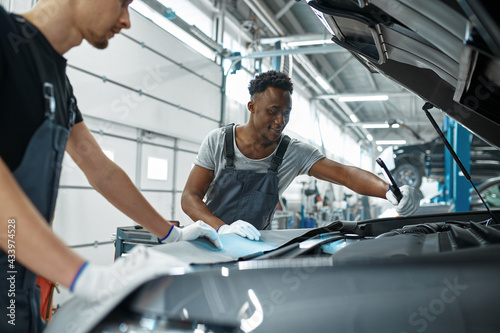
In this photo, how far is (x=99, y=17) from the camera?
942 mm

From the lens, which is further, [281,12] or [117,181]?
[281,12]

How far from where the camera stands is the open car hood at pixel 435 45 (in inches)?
35.8

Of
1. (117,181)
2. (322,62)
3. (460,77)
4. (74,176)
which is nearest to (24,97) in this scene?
(117,181)

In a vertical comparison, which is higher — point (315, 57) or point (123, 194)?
point (315, 57)

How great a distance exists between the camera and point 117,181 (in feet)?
4.42

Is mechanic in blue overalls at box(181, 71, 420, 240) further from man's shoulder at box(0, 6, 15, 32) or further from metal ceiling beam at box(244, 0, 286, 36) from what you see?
metal ceiling beam at box(244, 0, 286, 36)

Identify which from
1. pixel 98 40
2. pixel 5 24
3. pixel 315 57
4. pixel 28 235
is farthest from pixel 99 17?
pixel 315 57

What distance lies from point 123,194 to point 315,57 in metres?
9.60

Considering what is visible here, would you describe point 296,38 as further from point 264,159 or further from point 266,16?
point 264,159

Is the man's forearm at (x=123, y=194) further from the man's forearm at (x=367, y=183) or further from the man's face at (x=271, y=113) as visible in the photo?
the man's forearm at (x=367, y=183)

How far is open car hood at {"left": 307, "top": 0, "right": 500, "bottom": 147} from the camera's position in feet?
2.98

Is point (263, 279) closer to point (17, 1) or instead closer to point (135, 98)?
point (17, 1)

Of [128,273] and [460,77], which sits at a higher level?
[460,77]

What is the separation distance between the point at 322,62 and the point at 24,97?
10287 mm
